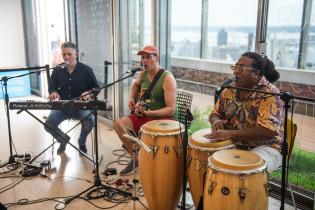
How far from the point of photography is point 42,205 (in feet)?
8.72

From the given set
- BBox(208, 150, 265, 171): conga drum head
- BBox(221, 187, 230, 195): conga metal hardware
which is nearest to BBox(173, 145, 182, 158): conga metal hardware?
BBox(208, 150, 265, 171): conga drum head

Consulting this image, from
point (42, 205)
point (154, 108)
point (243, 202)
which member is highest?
point (154, 108)

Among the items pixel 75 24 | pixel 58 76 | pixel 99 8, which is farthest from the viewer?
pixel 75 24

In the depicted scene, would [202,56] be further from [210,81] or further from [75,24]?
[75,24]

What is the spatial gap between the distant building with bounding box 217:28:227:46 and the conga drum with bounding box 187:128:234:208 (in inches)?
52.5

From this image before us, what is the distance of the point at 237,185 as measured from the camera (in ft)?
5.71

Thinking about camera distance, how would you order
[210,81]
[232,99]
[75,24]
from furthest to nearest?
[75,24] < [210,81] < [232,99]

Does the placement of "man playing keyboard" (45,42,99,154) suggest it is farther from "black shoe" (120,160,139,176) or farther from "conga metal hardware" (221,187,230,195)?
"conga metal hardware" (221,187,230,195)

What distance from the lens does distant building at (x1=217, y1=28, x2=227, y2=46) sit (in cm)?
324

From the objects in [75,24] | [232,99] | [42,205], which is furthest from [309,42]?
[75,24]

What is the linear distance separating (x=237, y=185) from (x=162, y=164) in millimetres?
666

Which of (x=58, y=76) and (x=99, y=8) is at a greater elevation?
(x=99, y=8)

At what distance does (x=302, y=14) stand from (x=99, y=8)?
284cm

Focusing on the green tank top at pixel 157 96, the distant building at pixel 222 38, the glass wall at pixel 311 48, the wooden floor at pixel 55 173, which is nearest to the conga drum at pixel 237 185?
the wooden floor at pixel 55 173
